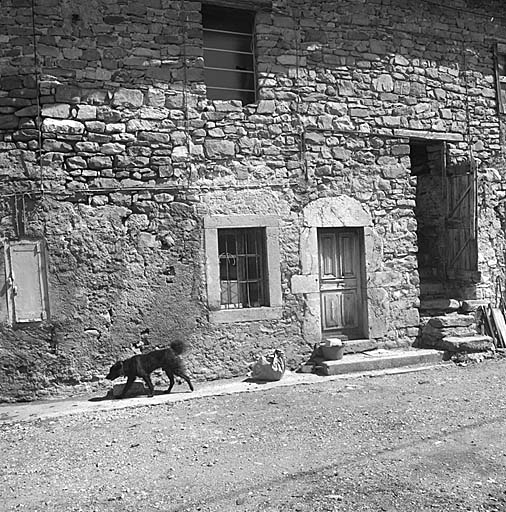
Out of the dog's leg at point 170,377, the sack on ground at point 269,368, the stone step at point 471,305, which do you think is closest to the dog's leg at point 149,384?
the dog's leg at point 170,377

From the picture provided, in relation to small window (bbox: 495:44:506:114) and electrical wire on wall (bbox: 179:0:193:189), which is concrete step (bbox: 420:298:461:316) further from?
electrical wire on wall (bbox: 179:0:193:189)

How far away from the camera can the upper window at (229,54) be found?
7566 mm

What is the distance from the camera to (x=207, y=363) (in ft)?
23.7

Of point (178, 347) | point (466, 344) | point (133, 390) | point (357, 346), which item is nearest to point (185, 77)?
point (178, 347)

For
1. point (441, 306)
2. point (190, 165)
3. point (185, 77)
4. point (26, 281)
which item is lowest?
point (441, 306)

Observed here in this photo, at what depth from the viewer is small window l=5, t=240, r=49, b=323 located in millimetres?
6570

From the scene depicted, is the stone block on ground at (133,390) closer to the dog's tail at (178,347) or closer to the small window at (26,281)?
the dog's tail at (178,347)

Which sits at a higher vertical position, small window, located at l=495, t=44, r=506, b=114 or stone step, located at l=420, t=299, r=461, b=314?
small window, located at l=495, t=44, r=506, b=114

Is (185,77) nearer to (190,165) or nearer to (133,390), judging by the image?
(190,165)

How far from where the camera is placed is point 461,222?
898cm

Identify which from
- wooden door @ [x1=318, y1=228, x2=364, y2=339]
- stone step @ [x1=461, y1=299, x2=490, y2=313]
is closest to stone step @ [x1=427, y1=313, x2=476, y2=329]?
stone step @ [x1=461, y1=299, x2=490, y2=313]

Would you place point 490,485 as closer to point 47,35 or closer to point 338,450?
point 338,450

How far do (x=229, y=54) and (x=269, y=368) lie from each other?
13.5 feet

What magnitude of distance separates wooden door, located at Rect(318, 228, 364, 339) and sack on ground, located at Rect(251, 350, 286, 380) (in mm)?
1100
